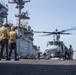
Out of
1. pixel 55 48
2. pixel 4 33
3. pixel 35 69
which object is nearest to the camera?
pixel 35 69

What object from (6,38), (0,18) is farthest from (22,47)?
(6,38)

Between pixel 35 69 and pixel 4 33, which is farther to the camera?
pixel 4 33

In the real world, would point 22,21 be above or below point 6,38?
above

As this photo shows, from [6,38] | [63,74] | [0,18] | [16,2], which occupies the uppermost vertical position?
[16,2]

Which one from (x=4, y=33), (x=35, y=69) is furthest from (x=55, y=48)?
(x=35, y=69)

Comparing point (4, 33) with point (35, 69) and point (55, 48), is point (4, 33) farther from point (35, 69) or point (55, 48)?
point (55, 48)

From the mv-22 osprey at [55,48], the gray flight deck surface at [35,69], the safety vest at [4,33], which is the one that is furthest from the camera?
the mv-22 osprey at [55,48]

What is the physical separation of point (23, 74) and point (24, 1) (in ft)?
197

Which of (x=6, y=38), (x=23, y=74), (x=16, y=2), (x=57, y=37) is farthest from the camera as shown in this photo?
(x=16, y=2)

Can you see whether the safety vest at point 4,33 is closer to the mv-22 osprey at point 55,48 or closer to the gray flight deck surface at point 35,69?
the gray flight deck surface at point 35,69

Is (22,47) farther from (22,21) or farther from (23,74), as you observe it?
(23,74)

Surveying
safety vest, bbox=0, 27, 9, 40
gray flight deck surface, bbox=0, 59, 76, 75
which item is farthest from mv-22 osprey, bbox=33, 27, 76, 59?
gray flight deck surface, bbox=0, 59, 76, 75

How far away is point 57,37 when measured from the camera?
33375 millimetres

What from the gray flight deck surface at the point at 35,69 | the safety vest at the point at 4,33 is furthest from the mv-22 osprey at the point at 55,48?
the gray flight deck surface at the point at 35,69
